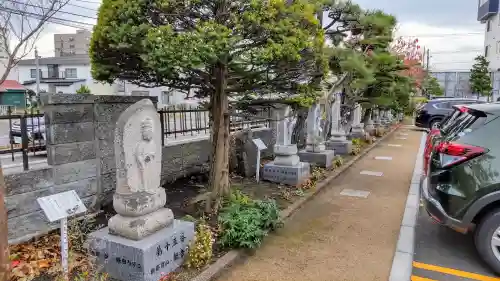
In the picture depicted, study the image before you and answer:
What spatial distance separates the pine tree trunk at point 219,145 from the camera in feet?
16.8

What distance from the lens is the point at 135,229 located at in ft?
10.8

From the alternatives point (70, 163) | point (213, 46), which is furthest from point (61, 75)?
point (213, 46)

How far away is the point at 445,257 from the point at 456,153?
Result: 1.24 m

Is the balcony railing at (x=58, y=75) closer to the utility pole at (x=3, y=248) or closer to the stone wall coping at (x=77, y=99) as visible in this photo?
the stone wall coping at (x=77, y=99)

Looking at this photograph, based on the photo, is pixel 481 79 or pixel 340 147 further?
pixel 481 79

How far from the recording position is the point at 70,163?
4520 mm

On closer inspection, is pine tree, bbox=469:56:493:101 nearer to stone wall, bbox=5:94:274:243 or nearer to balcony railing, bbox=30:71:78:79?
stone wall, bbox=5:94:274:243

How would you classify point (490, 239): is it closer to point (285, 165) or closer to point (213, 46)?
point (213, 46)

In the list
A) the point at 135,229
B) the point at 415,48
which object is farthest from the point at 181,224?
the point at 415,48

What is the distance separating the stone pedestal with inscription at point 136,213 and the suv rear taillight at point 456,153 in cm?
298

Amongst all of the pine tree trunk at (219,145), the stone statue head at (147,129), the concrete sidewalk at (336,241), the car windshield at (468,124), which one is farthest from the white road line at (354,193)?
the stone statue head at (147,129)

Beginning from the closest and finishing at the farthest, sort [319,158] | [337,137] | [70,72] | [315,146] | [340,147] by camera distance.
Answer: [319,158]
[315,146]
[340,147]
[337,137]
[70,72]

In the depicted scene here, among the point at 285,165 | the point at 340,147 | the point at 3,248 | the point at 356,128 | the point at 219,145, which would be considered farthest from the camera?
the point at 356,128

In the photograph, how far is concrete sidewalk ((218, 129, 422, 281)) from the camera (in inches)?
147
